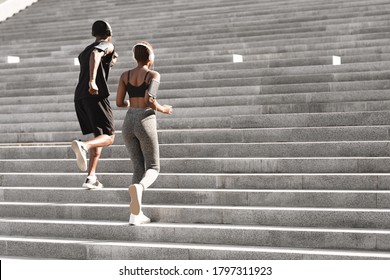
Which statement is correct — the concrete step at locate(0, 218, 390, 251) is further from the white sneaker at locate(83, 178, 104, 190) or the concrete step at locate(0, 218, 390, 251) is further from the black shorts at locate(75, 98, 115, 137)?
the black shorts at locate(75, 98, 115, 137)

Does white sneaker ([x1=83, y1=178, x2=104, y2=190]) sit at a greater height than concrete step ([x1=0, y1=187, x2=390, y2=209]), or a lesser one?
greater

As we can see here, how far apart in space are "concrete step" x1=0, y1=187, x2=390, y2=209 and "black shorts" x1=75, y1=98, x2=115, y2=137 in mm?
626

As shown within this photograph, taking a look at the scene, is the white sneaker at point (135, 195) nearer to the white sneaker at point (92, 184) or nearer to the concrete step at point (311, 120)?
the white sneaker at point (92, 184)

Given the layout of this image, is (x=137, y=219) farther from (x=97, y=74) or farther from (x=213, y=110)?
(x=213, y=110)

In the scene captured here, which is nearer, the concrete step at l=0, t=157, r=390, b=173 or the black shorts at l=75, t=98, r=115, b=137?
the concrete step at l=0, t=157, r=390, b=173

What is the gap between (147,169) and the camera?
A: 7668 mm

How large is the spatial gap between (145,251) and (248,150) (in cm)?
208

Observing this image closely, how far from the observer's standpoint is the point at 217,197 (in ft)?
26.8

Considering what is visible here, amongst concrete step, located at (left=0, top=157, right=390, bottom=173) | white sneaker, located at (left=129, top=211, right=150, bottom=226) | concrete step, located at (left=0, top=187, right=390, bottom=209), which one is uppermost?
concrete step, located at (left=0, top=157, right=390, bottom=173)

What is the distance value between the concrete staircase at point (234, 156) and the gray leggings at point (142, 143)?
49 cm

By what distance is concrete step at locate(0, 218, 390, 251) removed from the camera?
22.9 ft

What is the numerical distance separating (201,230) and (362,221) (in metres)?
1.41

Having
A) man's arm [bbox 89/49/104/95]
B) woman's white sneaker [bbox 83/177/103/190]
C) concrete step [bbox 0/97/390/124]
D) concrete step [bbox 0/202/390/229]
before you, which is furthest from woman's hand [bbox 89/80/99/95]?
concrete step [bbox 0/97/390/124]

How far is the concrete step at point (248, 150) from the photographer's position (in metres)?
8.50
